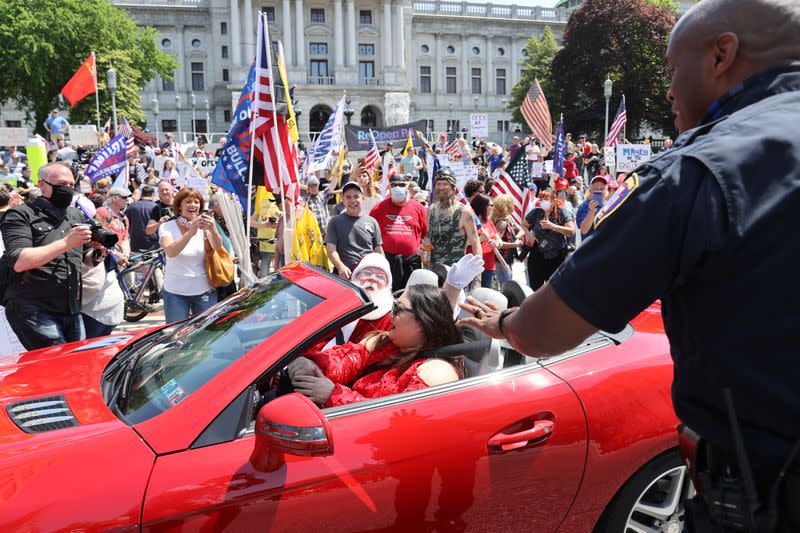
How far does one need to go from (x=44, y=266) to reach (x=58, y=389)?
86.3 inches

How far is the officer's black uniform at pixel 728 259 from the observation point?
1168mm

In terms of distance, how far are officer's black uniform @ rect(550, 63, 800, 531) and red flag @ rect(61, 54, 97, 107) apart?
2135 centimetres

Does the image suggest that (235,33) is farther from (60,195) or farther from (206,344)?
(206,344)

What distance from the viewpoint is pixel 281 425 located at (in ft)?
6.59

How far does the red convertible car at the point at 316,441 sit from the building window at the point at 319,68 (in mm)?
69926

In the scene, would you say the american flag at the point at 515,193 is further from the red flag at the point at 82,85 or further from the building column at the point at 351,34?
the building column at the point at 351,34

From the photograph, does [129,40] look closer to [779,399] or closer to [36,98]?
[36,98]

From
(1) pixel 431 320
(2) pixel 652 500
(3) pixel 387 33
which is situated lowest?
(2) pixel 652 500

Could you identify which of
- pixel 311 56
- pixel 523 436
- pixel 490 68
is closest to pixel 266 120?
pixel 523 436

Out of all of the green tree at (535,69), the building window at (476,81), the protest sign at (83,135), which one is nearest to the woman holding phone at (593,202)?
the protest sign at (83,135)

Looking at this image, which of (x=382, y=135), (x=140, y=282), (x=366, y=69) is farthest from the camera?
(x=366, y=69)

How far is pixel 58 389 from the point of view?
8.70 feet

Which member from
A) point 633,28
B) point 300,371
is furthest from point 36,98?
point 300,371

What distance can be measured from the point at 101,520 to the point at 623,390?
1924mm
